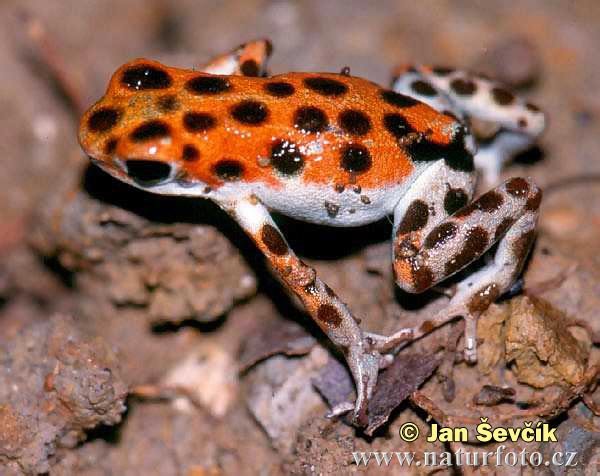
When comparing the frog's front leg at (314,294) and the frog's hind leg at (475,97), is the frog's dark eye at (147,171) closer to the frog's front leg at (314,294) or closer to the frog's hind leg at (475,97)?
the frog's front leg at (314,294)

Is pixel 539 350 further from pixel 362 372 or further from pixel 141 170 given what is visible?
pixel 141 170

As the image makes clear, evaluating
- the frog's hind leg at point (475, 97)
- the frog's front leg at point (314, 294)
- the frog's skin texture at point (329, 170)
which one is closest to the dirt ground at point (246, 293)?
the frog's front leg at point (314, 294)

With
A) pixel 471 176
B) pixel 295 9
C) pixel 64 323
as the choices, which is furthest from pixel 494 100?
pixel 64 323

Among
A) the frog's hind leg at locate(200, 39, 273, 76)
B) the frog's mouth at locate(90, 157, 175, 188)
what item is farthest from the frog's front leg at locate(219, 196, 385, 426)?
the frog's hind leg at locate(200, 39, 273, 76)

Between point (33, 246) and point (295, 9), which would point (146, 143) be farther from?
point (295, 9)

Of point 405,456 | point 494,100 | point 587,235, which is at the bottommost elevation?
point 405,456

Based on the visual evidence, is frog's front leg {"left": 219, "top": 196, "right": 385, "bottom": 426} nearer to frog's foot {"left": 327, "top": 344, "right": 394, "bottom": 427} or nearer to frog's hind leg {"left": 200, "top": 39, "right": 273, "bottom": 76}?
frog's foot {"left": 327, "top": 344, "right": 394, "bottom": 427}

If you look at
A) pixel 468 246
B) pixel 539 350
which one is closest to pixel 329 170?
pixel 468 246
